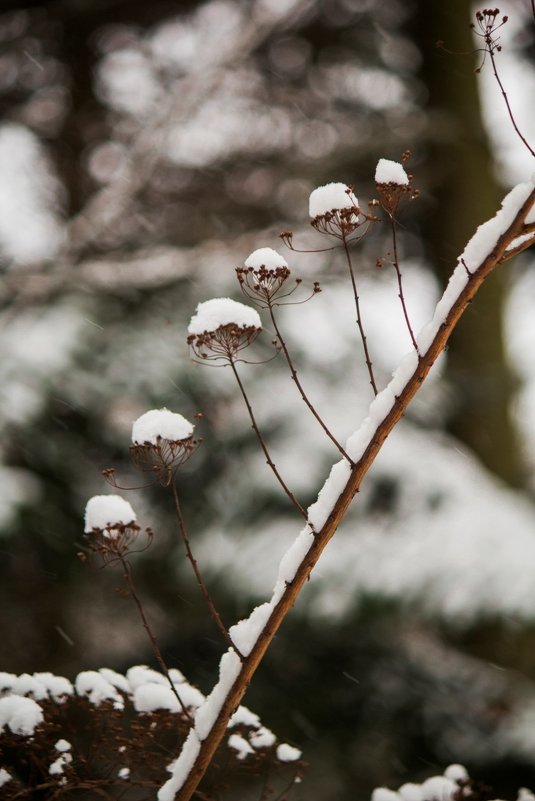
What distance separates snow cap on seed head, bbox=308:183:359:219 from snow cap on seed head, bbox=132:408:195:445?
12.1 inches

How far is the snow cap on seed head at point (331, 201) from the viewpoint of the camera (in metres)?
0.82

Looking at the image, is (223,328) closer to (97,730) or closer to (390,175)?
(390,175)

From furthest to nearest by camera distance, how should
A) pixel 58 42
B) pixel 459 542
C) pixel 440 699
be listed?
pixel 58 42
pixel 440 699
pixel 459 542

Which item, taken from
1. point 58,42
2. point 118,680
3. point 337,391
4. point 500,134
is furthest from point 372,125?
point 118,680

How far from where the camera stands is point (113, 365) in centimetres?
365

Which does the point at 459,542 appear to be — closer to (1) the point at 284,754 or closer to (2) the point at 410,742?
(2) the point at 410,742

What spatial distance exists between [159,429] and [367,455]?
0.85 feet

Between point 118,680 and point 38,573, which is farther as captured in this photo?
point 38,573

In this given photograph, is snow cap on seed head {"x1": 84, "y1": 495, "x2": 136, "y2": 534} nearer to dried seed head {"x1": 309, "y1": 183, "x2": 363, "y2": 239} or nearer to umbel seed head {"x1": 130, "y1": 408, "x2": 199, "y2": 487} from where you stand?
umbel seed head {"x1": 130, "y1": 408, "x2": 199, "y2": 487}

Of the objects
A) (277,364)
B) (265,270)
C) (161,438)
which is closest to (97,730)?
(161,438)

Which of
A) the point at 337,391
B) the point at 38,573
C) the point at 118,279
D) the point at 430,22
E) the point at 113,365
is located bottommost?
the point at 38,573

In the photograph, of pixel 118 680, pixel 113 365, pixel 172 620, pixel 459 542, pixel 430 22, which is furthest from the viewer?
pixel 430 22

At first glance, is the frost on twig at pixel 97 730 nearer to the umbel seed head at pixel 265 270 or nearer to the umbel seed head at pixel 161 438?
the umbel seed head at pixel 161 438

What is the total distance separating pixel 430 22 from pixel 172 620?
4523 mm
